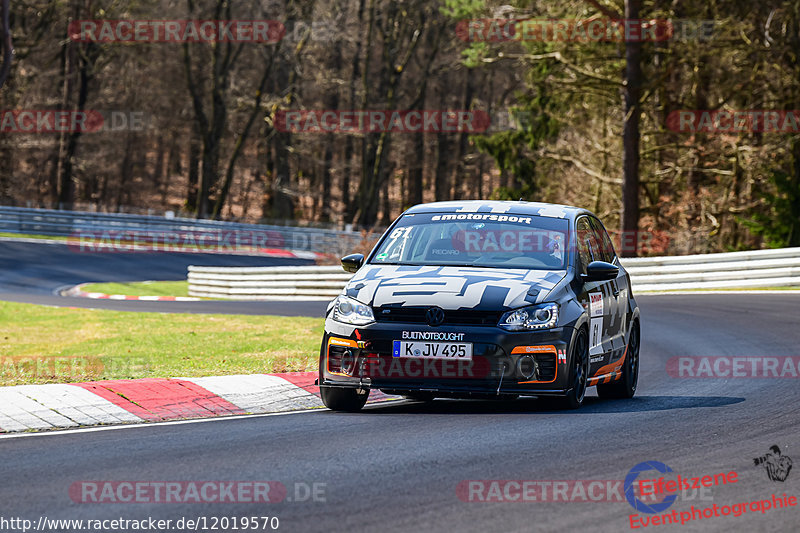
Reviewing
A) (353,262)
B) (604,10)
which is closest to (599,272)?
(353,262)

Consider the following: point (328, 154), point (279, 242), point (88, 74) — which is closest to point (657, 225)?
point (279, 242)

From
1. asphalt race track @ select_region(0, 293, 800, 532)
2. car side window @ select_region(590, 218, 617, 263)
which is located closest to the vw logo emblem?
asphalt race track @ select_region(0, 293, 800, 532)

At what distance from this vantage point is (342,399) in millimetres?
9305

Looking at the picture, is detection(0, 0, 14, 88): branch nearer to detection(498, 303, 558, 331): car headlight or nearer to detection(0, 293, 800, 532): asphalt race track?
detection(0, 293, 800, 532): asphalt race track

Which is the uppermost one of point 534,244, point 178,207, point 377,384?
point 534,244

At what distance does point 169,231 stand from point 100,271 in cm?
960

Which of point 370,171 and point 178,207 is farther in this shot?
point 178,207

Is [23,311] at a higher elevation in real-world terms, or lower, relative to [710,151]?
lower

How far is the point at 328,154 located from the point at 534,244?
63334 mm

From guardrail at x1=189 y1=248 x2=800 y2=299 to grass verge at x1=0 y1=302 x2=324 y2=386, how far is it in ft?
21.1

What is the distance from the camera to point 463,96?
247 ft

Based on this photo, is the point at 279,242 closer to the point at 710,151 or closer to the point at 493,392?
the point at 710,151

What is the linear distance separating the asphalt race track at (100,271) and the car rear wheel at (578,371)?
1452cm

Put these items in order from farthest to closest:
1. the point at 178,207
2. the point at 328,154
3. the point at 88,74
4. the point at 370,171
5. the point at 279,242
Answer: the point at 178,207 → the point at 328,154 → the point at 370,171 → the point at 88,74 → the point at 279,242
